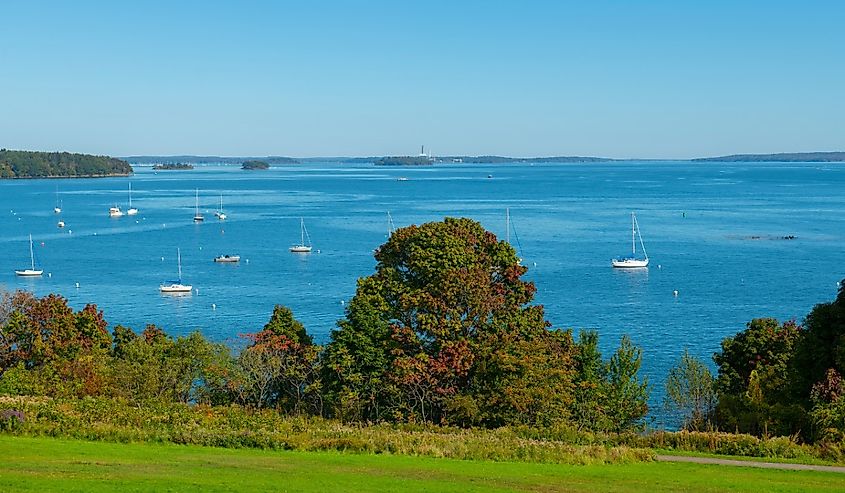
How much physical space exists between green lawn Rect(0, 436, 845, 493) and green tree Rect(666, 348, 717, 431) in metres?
17.4

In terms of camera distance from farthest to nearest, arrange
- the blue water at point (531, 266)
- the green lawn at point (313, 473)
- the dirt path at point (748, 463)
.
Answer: the blue water at point (531, 266)
the dirt path at point (748, 463)
the green lawn at point (313, 473)

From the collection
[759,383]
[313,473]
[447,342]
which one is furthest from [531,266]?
[313,473]

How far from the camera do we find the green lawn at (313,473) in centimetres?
2125

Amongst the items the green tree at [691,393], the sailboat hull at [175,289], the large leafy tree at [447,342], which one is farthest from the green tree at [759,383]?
the sailboat hull at [175,289]

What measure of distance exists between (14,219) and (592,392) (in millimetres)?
153777

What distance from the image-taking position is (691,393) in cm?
4600

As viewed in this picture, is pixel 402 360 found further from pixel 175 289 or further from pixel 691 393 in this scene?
pixel 175 289

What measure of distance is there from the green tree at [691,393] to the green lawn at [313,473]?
17.4m

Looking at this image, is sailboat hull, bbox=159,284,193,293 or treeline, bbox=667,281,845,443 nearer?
treeline, bbox=667,281,845,443

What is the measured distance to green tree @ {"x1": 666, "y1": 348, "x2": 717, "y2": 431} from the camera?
44237 mm

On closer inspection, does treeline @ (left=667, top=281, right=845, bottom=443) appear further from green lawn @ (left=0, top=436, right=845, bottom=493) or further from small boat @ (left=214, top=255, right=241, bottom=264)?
small boat @ (left=214, top=255, right=241, bottom=264)

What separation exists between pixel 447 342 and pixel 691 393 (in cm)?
1431

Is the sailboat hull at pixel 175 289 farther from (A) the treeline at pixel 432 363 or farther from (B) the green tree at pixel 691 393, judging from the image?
(B) the green tree at pixel 691 393

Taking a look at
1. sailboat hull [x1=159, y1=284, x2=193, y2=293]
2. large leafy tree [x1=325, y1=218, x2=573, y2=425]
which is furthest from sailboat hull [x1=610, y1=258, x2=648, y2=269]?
large leafy tree [x1=325, y1=218, x2=573, y2=425]
